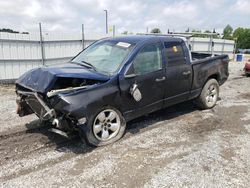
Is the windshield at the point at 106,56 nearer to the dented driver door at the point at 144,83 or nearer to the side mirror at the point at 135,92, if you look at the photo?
the dented driver door at the point at 144,83

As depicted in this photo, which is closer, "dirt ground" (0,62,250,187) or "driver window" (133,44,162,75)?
"dirt ground" (0,62,250,187)

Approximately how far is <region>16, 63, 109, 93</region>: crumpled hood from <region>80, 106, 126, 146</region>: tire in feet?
2.01

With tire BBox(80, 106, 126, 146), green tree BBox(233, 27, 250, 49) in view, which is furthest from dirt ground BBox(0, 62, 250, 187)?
green tree BBox(233, 27, 250, 49)

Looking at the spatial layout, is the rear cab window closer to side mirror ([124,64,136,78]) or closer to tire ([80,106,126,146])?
side mirror ([124,64,136,78])

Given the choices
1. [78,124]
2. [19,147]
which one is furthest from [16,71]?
[78,124]

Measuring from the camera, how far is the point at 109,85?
4238 millimetres

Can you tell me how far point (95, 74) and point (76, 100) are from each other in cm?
65

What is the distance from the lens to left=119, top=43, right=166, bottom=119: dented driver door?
14.7ft

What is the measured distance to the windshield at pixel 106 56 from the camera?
4.54 m

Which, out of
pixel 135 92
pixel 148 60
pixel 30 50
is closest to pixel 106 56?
pixel 148 60

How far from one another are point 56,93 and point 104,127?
Result: 1.03 m

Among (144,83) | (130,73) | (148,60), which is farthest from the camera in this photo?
(148,60)

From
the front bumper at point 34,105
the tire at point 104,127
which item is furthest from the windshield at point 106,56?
the front bumper at point 34,105

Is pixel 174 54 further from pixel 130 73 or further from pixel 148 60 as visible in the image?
pixel 130 73
